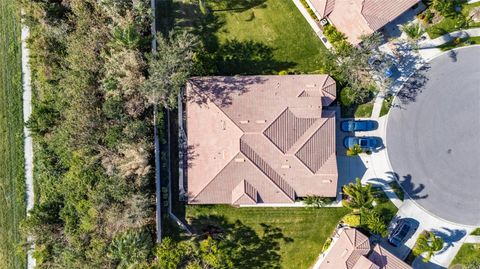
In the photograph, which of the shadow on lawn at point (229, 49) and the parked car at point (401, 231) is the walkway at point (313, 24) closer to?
the shadow on lawn at point (229, 49)

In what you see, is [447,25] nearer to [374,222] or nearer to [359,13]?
[359,13]

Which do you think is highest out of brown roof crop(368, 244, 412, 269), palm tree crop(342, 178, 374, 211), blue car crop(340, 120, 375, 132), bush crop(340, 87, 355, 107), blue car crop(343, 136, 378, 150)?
bush crop(340, 87, 355, 107)

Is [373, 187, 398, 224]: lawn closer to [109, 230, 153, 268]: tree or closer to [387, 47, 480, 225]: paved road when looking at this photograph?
[387, 47, 480, 225]: paved road

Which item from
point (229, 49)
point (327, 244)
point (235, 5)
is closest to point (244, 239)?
point (327, 244)

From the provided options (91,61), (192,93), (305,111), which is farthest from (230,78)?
(91,61)

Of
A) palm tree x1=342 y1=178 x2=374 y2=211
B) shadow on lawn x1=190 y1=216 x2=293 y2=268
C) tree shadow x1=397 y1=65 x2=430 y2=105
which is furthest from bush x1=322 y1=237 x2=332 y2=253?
tree shadow x1=397 y1=65 x2=430 y2=105

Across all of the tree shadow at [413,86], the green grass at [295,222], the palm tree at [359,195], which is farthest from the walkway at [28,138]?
the tree shadow at [413,86]
